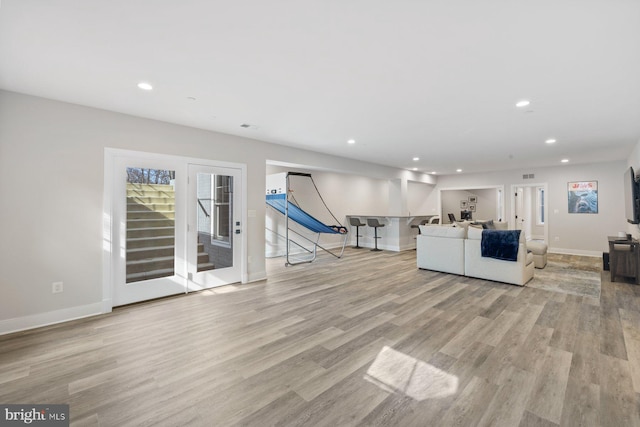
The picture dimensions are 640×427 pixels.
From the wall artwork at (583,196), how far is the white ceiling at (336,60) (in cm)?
412

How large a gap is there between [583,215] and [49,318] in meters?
11.3

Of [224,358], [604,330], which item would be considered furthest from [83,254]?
[604,330]

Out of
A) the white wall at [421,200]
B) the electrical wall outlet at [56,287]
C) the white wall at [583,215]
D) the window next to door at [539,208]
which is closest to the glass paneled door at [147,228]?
the electrical wall outlet at [56,287]

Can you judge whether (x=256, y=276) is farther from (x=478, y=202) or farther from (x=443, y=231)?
(x=478, y=202)

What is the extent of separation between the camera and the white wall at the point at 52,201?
2.98 meters

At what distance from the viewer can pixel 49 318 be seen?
3180 millimetres

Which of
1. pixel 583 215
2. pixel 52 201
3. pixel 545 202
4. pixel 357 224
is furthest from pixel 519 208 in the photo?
pixel 52 201

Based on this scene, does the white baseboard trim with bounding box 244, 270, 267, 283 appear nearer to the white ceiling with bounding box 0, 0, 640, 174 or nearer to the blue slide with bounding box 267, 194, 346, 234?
the blue slide with bounding box 267, 194, 346, 234

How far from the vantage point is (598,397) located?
1896 mm

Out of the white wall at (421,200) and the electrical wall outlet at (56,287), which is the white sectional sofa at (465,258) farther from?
the electrical wall outlet at (56,287)

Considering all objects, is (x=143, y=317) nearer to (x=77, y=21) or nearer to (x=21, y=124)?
(x=21, y=124)

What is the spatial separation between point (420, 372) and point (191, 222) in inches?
→ 144

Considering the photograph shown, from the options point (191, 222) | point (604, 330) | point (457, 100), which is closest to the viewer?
point (604, 330)

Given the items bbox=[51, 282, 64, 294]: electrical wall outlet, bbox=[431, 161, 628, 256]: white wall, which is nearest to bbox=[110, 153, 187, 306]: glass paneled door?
bbox=[51, 282, 64, 294]: electrical wall outlet
